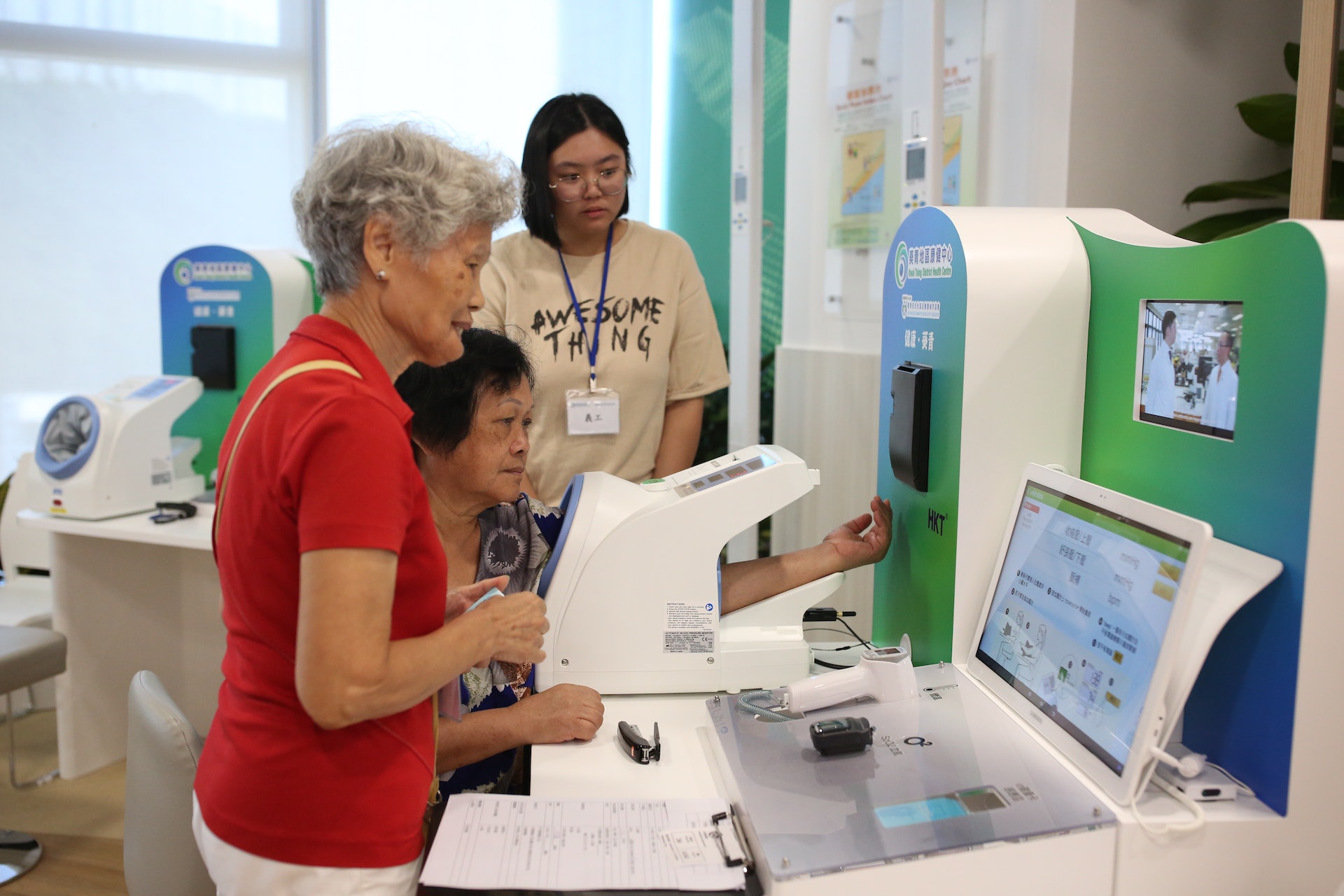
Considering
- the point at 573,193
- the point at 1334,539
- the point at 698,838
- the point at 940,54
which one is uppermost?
the point at 940,54

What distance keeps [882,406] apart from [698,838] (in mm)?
978

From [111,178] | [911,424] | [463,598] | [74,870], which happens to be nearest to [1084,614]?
[911,424]

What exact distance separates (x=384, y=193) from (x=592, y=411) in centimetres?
142

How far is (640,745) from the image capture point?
4.61ft

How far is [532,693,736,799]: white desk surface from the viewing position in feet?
4.34

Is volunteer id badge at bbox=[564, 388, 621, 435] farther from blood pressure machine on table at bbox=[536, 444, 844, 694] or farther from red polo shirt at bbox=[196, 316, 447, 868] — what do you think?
red polo shirt at bbox=[196, 316, 447, 868]

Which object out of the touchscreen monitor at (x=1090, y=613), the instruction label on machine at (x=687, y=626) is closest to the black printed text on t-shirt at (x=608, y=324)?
the instruction label on machine at (x=687, y=626)

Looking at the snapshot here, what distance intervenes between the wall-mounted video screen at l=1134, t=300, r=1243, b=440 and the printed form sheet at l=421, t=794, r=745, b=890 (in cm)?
75

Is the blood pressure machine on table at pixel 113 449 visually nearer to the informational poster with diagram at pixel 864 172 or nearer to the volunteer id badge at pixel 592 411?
the volunteer id badge at pixel 592 411

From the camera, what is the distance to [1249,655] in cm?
112

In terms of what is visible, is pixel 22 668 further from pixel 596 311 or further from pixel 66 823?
pixel 596 311

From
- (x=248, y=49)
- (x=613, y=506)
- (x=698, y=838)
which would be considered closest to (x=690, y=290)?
(x=613, y=506)

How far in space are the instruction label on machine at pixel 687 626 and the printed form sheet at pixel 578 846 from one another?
381 mm

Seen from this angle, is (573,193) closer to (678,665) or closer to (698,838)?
(678,665)
